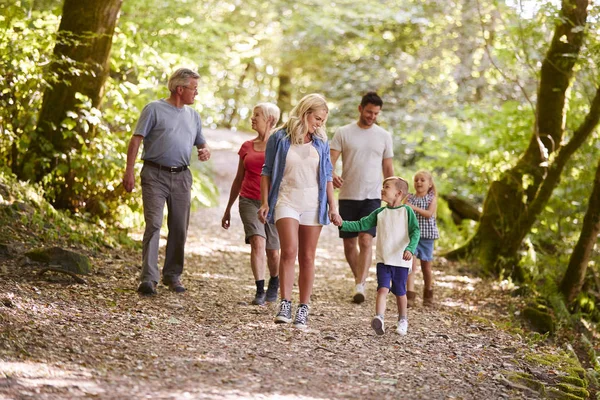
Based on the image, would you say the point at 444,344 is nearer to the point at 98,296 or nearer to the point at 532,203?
the point at 98,296

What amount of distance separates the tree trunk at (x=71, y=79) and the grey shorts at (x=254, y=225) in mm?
3369

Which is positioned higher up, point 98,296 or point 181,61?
point 181,61

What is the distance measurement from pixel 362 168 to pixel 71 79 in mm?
4166

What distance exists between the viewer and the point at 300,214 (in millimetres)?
6520

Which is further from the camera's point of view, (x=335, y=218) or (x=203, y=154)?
(x=203, y=154)

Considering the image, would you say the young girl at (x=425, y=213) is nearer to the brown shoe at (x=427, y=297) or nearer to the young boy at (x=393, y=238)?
the brown shoe at (x=427, y=297)

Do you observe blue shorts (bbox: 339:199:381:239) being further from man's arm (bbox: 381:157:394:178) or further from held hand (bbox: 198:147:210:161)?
held hand (bbox: 198:147:210:161)

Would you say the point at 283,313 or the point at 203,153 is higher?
the point at 203,153

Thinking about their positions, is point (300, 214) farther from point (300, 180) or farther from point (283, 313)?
point (283, 313)

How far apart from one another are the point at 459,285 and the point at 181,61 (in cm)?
527

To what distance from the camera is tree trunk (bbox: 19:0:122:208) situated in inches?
396

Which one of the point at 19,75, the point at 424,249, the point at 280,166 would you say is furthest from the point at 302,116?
the point at 19,75

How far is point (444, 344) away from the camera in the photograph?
6.82 metres

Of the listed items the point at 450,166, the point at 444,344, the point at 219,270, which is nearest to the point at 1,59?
the point at 219,270
